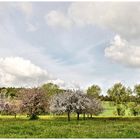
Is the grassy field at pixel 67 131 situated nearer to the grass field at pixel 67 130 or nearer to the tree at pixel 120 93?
the grass field at pixel 67 130

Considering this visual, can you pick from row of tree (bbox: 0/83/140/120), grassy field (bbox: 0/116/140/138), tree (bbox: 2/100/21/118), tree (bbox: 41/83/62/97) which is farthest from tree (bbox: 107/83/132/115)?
grassy field (bbox: 0/116/140/138)

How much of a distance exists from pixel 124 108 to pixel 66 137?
74.4m

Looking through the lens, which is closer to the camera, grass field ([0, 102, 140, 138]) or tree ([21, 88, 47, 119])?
grass field ([0, 102, 140, 138])

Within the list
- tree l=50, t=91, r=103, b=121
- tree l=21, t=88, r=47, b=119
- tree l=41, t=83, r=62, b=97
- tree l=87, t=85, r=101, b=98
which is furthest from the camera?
tree l=87, t=85, r=101, b=98

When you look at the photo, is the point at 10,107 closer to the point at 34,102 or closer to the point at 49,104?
the point at 34,102

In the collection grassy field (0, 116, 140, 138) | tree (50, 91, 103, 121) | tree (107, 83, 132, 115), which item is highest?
tree (107, 83, 132, 115)

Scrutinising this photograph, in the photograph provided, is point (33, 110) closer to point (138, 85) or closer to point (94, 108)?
point (94, 108)

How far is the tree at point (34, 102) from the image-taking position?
2601 inches

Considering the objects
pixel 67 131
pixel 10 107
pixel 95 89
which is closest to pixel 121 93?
pixel 95 89

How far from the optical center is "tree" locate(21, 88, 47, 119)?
66062mm

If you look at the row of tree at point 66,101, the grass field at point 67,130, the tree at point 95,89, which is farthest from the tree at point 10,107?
the grass field at point 67,130

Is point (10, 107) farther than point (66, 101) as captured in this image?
Yes

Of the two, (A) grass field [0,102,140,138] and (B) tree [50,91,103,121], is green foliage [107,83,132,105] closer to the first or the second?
(B) tree [50,91,103,121]

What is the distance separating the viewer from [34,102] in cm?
6700
